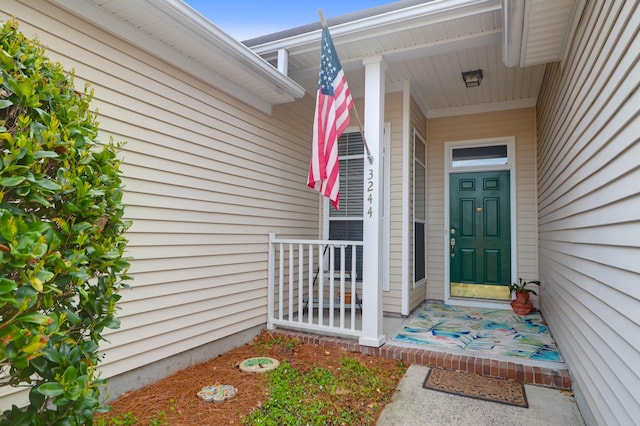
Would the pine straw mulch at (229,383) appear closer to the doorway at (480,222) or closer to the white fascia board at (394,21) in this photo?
the doorway at (480,222)

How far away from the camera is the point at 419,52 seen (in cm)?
342

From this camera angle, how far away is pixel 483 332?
380 centimetres

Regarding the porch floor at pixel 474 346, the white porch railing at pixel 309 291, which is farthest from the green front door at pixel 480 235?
the white porch railing at pixel 309 291

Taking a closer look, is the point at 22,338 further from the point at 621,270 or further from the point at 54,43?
the point at 621,270

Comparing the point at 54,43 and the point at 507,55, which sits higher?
the point at 507,55

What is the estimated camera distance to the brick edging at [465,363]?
270 cm

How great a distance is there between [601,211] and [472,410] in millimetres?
1455

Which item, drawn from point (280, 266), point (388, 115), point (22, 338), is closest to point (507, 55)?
point (388, 115)

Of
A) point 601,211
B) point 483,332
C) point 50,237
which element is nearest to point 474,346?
point 483,332

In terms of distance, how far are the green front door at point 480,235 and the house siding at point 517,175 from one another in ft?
0.52

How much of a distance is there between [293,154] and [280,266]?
1.41 m

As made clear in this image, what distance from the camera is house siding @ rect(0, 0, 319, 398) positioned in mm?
2365

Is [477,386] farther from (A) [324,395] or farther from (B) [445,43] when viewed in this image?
(B) [445,43]

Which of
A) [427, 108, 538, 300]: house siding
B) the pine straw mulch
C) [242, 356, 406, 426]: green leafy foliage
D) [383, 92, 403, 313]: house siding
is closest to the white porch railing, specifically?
the pine straw mulch
